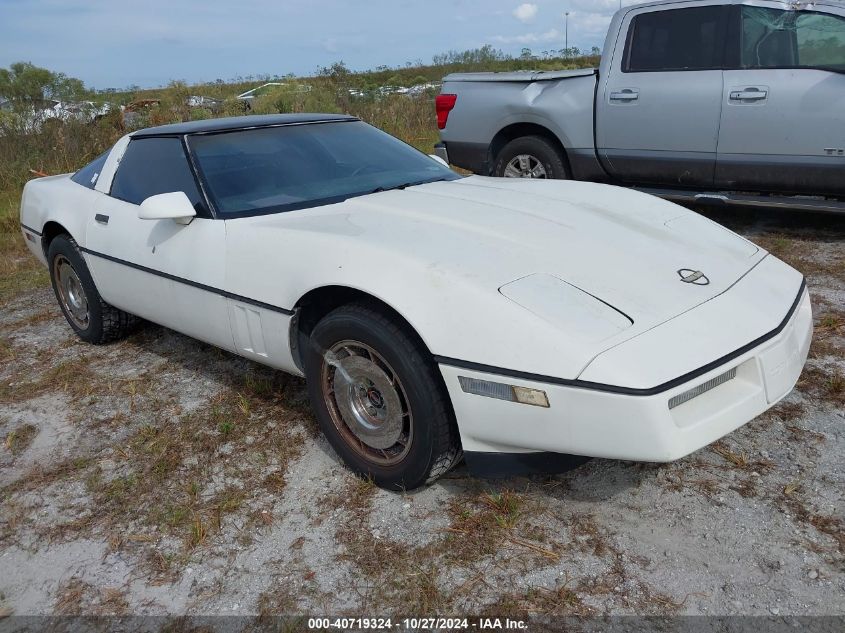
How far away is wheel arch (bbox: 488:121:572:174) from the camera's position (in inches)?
252

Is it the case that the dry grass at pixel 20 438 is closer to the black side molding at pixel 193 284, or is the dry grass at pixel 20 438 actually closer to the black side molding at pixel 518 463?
the black side molding at pixel 193 284

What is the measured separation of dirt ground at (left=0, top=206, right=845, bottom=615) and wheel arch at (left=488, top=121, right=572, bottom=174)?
3390mm

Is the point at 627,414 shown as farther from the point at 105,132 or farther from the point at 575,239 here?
the point at 105,132

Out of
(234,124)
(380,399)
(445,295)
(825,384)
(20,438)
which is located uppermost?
(234,124)

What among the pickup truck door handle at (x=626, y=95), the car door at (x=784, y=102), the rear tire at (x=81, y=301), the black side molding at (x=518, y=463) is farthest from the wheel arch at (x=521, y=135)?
the black side molding at (x=518, y=463)

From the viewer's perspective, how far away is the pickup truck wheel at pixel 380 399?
7.80ft

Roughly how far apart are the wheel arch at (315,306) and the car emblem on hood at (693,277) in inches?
41.2

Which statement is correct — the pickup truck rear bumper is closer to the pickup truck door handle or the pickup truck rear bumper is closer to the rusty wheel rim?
the pickup truck door handle

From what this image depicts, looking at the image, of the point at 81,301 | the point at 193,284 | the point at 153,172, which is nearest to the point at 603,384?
the point at 193,284

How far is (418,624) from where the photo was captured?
A: 2068mm

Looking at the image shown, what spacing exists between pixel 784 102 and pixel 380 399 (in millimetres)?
4297

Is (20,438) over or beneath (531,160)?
beneath

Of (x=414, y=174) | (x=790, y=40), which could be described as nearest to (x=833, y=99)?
(x=790, y=40)

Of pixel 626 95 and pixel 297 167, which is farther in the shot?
pixel 626 95
